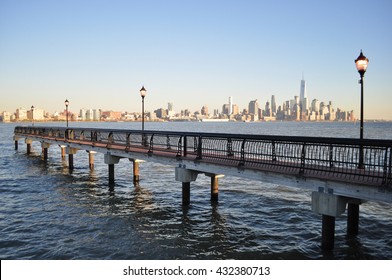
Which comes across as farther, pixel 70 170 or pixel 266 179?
pixel 70 170

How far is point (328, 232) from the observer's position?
1293 cm

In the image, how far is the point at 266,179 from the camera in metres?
14.0

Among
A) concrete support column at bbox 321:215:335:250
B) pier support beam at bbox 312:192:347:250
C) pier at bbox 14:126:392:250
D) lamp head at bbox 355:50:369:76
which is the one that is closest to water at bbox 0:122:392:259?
concrete support column at bbox 321:215:335:250

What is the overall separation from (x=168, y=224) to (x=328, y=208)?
772cm

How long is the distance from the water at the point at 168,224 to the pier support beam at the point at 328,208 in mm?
825

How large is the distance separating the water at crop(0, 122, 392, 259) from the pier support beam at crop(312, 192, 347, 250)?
825 mm

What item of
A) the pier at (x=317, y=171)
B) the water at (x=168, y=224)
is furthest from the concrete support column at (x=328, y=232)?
the water at (x=168, y=224)

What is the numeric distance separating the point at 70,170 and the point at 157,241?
815 inches

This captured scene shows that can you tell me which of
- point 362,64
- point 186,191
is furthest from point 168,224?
point 362,64

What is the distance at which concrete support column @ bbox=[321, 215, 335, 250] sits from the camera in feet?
41.5

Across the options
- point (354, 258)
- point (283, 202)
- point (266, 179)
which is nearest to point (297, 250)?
point (354, 258)

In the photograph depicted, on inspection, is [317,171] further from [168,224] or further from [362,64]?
[168,224]
